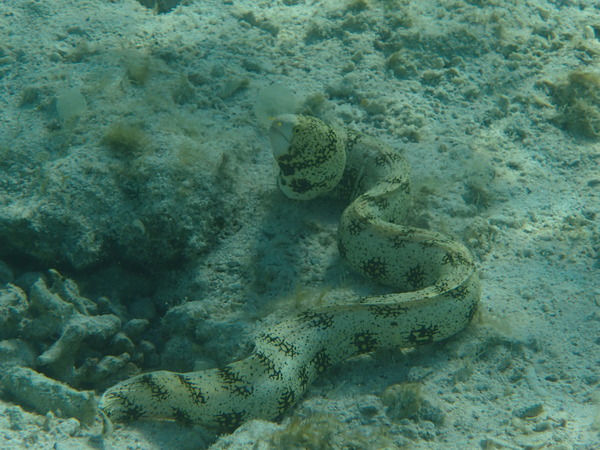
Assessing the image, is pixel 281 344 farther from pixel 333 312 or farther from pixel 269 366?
pixel 333 312

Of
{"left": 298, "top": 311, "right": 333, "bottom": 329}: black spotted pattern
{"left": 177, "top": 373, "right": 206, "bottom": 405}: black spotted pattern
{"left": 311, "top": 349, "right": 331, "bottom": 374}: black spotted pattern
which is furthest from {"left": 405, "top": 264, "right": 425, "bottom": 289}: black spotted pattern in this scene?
{"left": 177, "top": 373, "right": 206, "bottom": 405}: black spotted pattern

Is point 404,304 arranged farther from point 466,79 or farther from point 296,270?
point 466,79

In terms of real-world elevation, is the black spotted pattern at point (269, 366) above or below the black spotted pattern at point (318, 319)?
below

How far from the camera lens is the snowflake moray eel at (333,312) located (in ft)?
9.84

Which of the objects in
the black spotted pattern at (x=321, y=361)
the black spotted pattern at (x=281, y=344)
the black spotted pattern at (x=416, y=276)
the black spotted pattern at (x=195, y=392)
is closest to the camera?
the black spotted pattern at (x=195, y=392)

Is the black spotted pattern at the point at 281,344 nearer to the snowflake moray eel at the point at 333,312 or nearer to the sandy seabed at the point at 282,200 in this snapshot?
the snowflake moray eel at the point at 333,312

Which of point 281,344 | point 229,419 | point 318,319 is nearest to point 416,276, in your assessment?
point 318,319

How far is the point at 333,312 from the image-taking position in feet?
11.0

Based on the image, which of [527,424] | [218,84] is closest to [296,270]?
[527,424]

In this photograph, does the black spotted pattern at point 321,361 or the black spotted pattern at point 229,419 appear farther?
the black spotted pattern at point 321,361

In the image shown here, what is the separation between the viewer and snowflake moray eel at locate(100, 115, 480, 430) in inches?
118

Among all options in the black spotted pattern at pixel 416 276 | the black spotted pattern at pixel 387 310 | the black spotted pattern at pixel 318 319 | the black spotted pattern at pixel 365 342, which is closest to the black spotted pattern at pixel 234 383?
the black spotted pattern at pixel 318 319

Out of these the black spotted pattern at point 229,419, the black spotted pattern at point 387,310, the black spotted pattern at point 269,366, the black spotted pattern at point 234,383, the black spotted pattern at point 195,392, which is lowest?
the black spotted pattern at point 229,419

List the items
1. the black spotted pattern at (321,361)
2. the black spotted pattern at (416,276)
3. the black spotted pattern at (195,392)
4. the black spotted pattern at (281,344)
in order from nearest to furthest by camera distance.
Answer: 1. the black spotted pattern at (195,392)
2. the black spotted pattern at (281,344)
3. the black spotted pattern at (321,361)
4. the black spotted pattern at (416,276)
